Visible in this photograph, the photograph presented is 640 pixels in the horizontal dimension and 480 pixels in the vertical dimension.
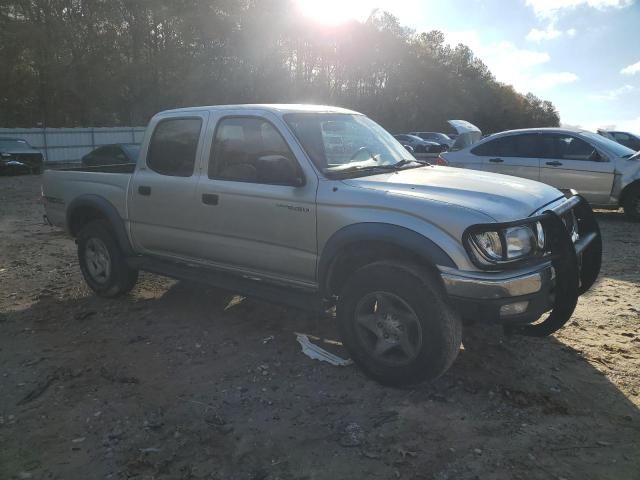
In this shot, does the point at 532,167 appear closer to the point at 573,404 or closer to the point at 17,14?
the point at 573,404

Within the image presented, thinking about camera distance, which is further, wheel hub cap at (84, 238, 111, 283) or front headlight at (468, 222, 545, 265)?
wheel hub cap at (84, 238, 111, 283)

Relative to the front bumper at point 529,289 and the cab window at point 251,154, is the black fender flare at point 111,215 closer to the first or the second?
the cab window at point 251,154

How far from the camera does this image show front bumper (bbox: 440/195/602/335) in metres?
3.13

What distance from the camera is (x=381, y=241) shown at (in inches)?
137

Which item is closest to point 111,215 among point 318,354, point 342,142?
point 342,142

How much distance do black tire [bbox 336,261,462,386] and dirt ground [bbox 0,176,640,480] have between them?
19cm

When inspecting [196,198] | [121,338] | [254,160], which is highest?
[254,160]

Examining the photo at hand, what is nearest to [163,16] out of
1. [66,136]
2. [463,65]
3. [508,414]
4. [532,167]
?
[66,136]

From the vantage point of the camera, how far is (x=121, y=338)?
4652mm

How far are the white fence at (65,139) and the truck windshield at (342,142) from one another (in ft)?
77.1

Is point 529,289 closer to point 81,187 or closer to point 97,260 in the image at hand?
point 97,260

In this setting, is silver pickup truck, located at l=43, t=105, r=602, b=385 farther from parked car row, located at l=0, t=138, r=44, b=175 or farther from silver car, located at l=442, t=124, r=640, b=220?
parked car row, located at l=0, t=138, r=44, b=175

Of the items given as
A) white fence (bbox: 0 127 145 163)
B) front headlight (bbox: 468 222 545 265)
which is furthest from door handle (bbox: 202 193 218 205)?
white fence (bbox: 0 127 145 163)

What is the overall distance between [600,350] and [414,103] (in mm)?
55681
